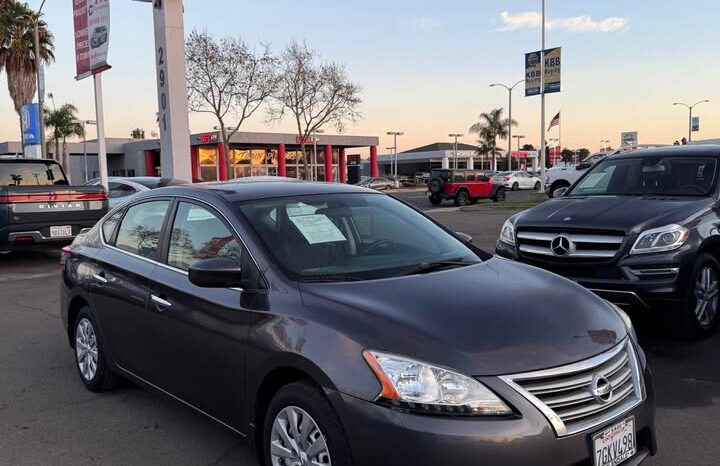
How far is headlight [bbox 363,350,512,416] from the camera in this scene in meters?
2.45

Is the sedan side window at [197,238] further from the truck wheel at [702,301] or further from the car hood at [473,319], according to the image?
the truck wheel at [702,301]

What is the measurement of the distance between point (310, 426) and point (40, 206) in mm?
9723

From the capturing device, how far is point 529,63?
104 ft

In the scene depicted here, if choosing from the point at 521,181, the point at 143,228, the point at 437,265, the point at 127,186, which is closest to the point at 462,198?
the point at 127,186

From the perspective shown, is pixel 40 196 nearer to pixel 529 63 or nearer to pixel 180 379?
pixel 180 379

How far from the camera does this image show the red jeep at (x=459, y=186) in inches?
1155

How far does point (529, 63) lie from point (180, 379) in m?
30.9

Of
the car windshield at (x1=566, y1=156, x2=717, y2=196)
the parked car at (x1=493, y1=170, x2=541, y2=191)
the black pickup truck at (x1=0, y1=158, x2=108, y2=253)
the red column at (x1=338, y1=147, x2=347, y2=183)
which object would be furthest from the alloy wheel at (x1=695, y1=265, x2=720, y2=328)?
the red column at (x1=338, y1=147, x2=347, y2=183)

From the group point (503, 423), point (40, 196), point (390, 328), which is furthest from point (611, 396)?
point (40, 196)

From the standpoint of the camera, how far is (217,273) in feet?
10.4

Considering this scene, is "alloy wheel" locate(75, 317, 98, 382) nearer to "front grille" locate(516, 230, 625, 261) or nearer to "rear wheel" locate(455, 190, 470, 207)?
"front grille" locate(516, 230, 625, 261)

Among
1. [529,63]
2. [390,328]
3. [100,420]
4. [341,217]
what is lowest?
[100,420]

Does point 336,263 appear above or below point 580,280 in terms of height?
above

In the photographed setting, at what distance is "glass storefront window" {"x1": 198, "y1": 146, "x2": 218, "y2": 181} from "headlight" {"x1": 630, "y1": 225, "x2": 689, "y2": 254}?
53.4 metres
